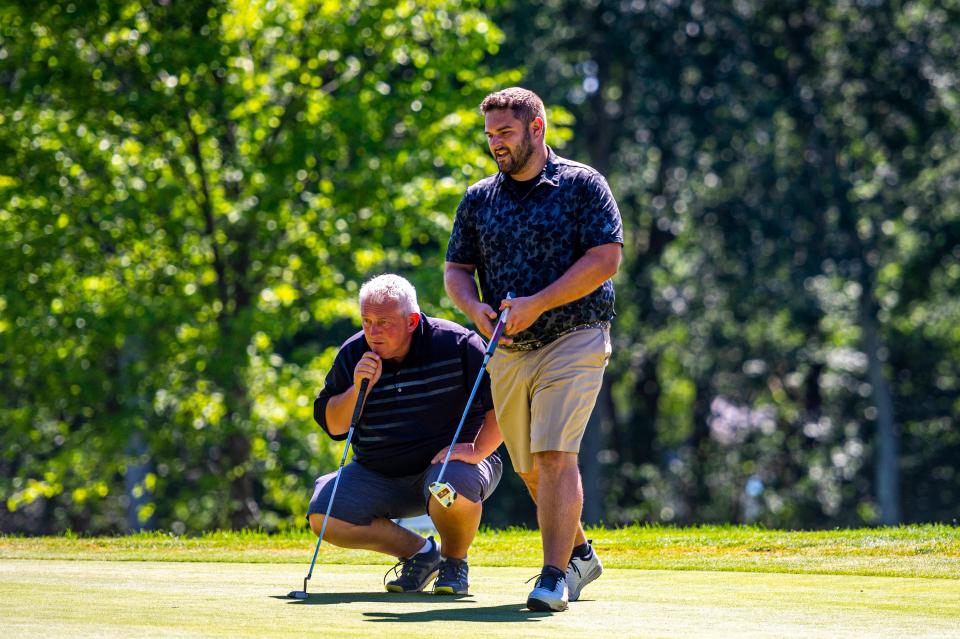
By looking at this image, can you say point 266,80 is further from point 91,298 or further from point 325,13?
point 91,298

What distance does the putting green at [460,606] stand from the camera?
486 centimetres

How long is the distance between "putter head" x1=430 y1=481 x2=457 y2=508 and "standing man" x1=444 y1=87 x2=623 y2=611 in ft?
0.99

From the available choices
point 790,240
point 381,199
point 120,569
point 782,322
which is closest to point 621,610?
point 120,569

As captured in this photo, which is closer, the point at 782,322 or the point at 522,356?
the point at 522,356

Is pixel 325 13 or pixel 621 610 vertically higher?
pixel 325 13

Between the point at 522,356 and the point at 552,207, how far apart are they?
1.97 feet

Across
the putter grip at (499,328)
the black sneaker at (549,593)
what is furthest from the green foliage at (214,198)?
the black sneaker at (549,593)

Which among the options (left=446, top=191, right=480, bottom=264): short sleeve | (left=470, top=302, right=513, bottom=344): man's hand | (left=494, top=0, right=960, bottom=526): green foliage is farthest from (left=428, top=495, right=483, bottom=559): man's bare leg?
(left=494, top=0, right=960, bottom=526): green foliage

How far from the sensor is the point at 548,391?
6.19m

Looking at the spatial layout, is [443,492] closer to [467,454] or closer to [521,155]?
[467,454]

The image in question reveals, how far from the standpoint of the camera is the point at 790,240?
28.9 meters

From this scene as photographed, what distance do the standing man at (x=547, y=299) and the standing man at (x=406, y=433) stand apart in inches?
18.8

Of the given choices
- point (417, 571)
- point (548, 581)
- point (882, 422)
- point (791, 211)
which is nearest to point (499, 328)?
point (548, 581)

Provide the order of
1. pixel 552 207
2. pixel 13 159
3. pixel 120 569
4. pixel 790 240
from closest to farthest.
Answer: pixel 552 207 → pixel 120 569 → pixel 13 159 → pixel 790 240
